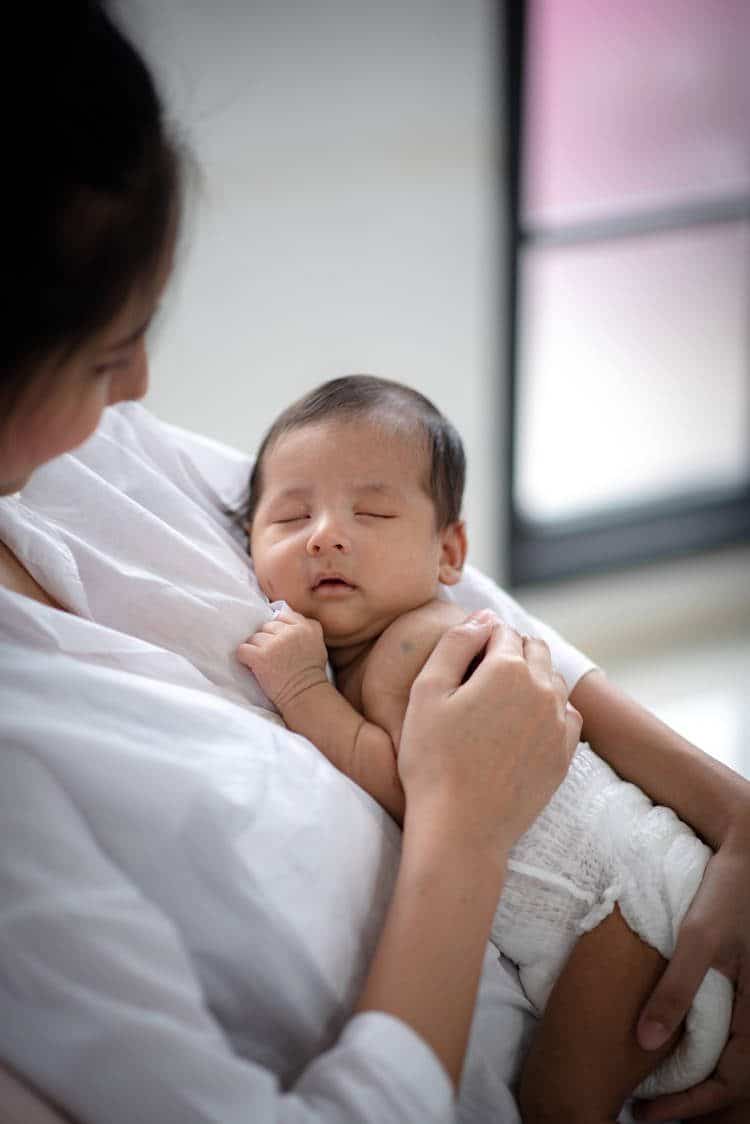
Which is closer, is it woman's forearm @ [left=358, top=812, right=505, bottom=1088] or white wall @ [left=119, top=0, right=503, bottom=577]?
woman's forearm @ [left=358, top=812, right=505, bottom=1088]

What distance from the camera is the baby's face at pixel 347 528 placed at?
48.5 inches

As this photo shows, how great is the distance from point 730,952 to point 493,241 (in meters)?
1.81

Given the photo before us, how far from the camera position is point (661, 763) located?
46.5 inches

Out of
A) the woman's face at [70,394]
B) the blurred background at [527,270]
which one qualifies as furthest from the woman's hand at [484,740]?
the blurred background at [527,270]

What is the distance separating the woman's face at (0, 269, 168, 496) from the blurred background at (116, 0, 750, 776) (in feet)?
3.76

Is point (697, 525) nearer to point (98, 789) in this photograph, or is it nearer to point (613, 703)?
point (613, 703)

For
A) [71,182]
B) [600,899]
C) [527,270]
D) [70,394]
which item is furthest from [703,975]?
[527,270]

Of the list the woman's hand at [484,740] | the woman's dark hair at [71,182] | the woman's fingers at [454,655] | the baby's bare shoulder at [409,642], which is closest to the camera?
the woman's dark hair at [71,182]

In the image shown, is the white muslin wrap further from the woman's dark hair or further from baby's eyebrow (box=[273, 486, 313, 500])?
the woman's dark hair

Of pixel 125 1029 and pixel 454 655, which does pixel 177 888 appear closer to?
pixel 125 1029

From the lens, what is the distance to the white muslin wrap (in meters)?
1.04

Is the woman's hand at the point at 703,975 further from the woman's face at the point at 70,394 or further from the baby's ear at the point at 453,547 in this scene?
the woman's face at the point at 70,394

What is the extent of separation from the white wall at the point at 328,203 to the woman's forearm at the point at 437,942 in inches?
59.2

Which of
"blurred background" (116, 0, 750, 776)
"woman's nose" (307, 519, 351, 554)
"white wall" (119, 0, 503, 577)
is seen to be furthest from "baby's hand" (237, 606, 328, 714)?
"white wall" (119, 0, 503, 577)
